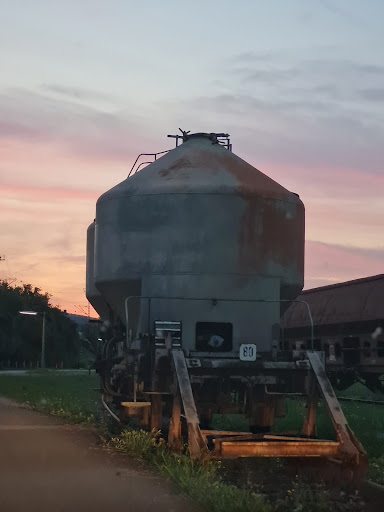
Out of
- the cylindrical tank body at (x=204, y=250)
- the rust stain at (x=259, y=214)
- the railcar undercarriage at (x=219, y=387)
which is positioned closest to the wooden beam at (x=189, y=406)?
the railcar undercarriage at (x=219, y=387)

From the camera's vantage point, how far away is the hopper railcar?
1271cm

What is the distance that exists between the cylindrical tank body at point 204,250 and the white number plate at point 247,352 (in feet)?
1.68

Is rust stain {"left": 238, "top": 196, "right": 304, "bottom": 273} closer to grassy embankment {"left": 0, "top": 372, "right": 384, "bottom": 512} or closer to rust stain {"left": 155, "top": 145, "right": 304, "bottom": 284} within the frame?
rust stain {"left": 155, "top": 145, "right": 304, "bottom": 284}

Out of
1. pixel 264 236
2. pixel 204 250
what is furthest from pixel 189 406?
pixel 264 236

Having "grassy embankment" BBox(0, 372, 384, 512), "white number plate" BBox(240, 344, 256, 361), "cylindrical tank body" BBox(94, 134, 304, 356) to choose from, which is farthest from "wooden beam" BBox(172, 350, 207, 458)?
"cylindrical tank body" BBox(94, 134, 304, 356)

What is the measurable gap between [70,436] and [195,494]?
20.2 ft

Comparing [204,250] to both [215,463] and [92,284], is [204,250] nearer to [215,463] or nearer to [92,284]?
[215,463]

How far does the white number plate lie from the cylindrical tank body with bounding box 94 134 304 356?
51 cm

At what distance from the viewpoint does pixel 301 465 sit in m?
11.8

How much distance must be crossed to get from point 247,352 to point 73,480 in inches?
147

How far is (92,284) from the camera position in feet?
57.4

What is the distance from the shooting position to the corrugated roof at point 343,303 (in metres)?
21.3

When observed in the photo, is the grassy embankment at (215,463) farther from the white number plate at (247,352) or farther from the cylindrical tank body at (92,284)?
the cylindrical tank body at (92,284)

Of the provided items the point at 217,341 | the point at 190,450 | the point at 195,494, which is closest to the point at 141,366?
the point at 217,341
